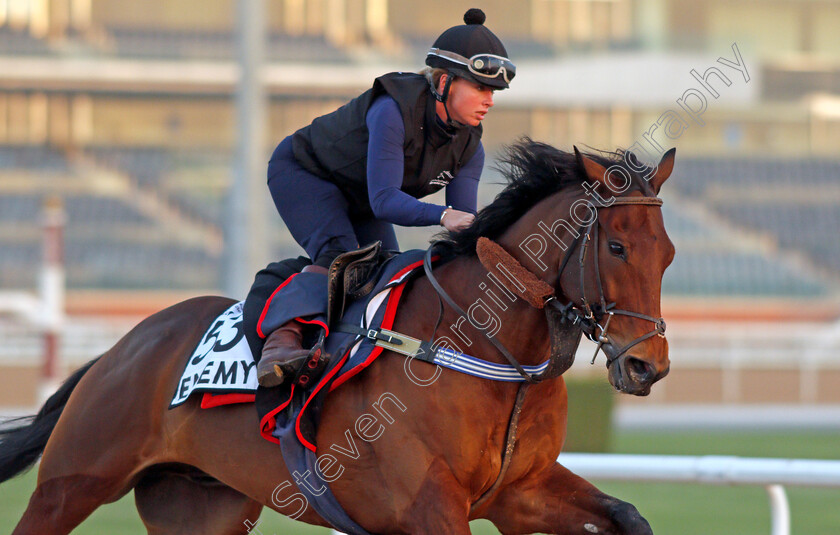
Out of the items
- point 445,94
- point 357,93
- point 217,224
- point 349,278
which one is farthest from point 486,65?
point 217,224

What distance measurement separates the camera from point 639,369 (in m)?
2.87

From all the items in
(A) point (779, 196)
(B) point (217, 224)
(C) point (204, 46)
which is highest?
(C) point (204, 46)

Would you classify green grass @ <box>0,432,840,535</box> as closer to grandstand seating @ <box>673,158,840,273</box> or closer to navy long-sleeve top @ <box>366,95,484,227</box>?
navy long-sleeve top @ <box>366,95,484,227</box>

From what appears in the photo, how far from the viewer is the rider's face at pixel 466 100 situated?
3.43m

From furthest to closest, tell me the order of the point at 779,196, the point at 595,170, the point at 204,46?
the point at 204,46 → the point at 779,196 → the point at 595,170

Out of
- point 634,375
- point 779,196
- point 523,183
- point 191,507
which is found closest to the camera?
point 634,375

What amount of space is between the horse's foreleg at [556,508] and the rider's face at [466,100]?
107 centimetres

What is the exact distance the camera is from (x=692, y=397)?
1493 centimetres

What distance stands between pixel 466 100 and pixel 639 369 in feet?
3.35

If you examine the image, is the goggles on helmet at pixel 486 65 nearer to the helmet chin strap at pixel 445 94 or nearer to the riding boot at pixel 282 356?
the helmet chin strap at pixel 445 94

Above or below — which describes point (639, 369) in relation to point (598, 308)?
below

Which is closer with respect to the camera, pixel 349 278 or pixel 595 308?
pixel 595 308

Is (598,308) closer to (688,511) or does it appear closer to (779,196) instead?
(688,511)

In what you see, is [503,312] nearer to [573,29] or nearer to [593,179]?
[593,179]
